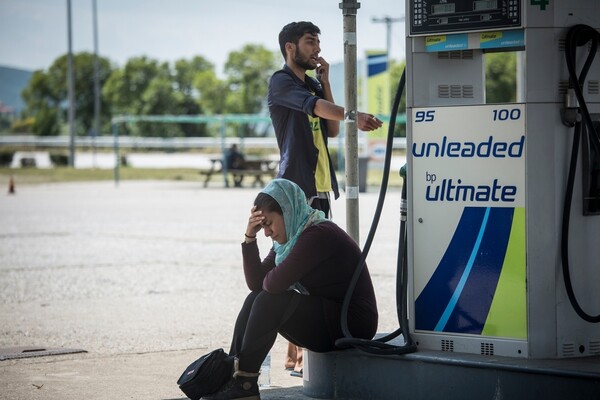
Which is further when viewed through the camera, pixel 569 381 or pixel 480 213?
pixel 480 213

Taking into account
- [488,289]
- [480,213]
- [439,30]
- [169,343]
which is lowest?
[169,343]

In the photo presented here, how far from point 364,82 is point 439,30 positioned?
23.5 metres

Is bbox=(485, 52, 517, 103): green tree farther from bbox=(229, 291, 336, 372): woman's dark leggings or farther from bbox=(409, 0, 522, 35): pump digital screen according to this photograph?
bbox=(229, 291, 336, 372): woman's dark leggings

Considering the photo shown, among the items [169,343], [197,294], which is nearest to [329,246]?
[169,343]

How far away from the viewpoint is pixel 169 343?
26.9 feet

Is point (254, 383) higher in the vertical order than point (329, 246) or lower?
lower

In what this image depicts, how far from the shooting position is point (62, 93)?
379 ft

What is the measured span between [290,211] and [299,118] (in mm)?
1150

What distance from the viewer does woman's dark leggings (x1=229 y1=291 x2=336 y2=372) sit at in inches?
228

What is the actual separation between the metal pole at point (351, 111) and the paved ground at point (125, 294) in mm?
1053

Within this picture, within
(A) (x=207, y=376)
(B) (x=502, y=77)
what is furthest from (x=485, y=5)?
(B) (x=502, y=77)

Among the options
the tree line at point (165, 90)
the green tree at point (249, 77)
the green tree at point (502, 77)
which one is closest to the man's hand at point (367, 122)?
A: the tree line at point (165, 90)

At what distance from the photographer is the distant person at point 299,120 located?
697 cm

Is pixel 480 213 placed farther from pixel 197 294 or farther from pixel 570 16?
pixel 197 294
